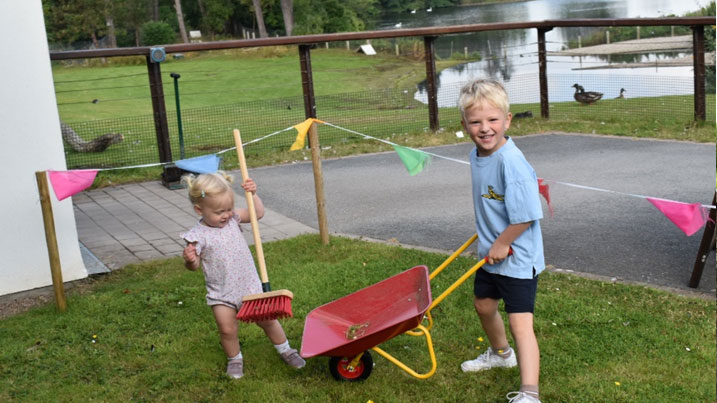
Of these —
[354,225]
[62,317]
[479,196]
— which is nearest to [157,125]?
[354,225]

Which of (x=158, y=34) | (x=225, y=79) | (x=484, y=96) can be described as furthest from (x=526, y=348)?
(x=158, y=34)

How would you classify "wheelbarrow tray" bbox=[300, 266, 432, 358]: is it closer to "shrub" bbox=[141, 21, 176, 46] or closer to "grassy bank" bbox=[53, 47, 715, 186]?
"grassy bank" bbox=[53, 47, 715, 186]

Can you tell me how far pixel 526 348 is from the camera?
378 centimetres

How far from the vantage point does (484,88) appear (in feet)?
12.2

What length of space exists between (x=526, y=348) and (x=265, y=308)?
1268mm

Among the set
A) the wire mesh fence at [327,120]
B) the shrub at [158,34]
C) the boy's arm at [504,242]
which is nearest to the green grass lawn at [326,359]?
the boy's arm at [504,242]

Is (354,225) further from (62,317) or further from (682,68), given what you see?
(682,68)

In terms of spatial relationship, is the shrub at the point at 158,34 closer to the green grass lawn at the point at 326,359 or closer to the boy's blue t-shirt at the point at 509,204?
the green grass lawn at the point at 326,359

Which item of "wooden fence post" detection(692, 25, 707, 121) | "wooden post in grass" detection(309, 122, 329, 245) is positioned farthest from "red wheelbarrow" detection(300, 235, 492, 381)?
"wooden fence post" detection(692, 25, 707, 121)

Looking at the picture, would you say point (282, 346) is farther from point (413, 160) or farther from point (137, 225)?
point (137, 225)

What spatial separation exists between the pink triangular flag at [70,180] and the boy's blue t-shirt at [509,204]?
2.68 meters

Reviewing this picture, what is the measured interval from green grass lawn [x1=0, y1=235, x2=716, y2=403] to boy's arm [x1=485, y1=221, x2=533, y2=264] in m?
0.74

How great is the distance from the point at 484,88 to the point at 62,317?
3223 millimetres

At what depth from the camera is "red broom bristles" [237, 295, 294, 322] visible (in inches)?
154
